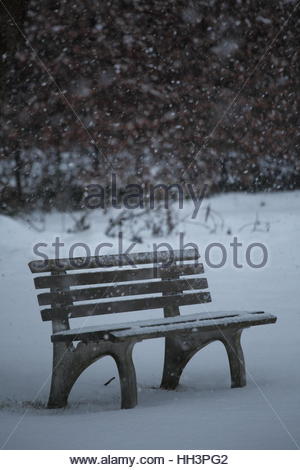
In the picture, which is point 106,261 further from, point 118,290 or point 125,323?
point 125,323

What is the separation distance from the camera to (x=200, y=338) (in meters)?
3.48

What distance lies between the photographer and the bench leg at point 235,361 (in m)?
3.46

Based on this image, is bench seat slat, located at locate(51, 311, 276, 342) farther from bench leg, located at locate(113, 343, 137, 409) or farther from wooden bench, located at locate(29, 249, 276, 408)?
bench leg, located at locate(113, 343, 137, 409)

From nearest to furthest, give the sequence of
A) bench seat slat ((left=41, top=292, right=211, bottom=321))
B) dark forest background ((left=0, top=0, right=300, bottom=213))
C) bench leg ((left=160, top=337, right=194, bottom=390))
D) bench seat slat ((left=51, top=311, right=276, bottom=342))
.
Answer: bench seat slat ((left=51, top=311, right=276, bottom=342)) < bench seat slat ((left=41, top=292, right=211, bottom=321)) < bench leg ((left=160, top=337, right=194, bottom=390)) < dark forest background ((left=0, top=0, right=300, bottom=213))

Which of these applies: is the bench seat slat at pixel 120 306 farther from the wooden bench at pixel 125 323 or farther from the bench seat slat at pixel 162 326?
the bench seat slat at pixel 162 326

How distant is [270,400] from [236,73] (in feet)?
21.4

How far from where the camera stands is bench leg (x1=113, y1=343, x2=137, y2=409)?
10.0 feet

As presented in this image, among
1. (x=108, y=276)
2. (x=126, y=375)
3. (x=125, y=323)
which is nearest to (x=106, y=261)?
(x=108, y=276)

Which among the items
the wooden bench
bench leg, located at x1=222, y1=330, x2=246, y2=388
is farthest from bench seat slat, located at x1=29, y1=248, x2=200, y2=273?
bench leg, located at x1=222, y1=330, x2=246, y2=388

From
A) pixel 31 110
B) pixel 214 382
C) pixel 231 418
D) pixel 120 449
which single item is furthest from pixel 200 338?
pixel 31 110

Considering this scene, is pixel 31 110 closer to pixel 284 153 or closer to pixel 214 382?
pixel 284 153

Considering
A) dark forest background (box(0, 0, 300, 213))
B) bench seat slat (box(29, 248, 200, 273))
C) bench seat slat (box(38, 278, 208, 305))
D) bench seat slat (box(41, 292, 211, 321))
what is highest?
dark forest background (box(0, 0, 300, 213))

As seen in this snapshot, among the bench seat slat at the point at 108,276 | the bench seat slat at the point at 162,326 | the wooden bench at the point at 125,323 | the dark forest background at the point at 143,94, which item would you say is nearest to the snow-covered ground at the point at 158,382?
the wooden bench at the point at 125,323

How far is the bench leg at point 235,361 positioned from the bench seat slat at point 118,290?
0.47 m
